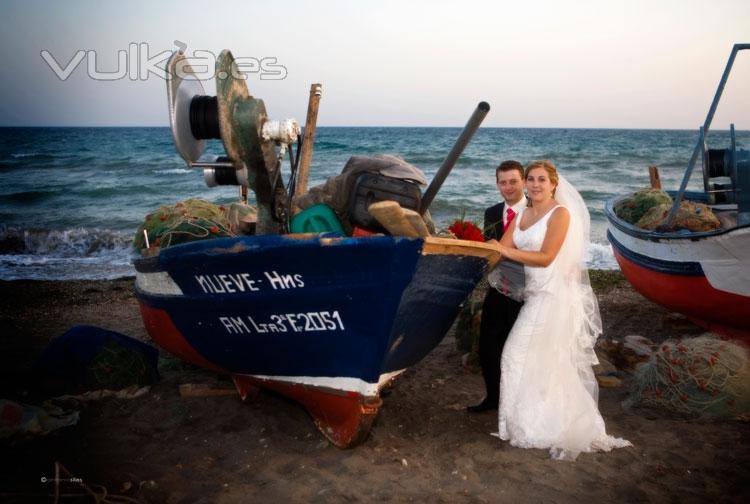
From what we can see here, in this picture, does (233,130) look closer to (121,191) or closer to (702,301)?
(702,301)

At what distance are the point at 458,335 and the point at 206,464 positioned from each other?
326cm

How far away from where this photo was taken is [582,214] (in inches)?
175

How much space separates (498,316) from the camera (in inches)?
187

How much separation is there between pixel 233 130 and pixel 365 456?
2.60 m

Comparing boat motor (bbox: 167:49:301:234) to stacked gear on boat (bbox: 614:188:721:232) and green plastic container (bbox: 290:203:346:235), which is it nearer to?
green plastic container (bbox: 290:203:346:235)

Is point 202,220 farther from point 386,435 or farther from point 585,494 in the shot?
point 585,494

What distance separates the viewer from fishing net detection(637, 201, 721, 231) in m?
6.86

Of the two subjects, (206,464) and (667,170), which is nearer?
(206,464)

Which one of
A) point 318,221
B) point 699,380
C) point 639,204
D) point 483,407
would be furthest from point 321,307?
point 639,204

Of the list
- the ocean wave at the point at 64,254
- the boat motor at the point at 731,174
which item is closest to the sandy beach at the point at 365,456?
the boat motor at the point at 731,174

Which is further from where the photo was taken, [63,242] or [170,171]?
[170,171]

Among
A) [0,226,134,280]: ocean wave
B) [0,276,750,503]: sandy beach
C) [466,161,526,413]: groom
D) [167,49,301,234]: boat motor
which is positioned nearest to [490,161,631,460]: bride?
[0,276,750,503]: sandy beach

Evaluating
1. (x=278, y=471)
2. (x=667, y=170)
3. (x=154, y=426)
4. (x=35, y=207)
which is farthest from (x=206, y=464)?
(x=667, y=170)

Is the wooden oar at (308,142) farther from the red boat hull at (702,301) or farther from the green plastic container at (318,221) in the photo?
the red boat hull at (702,301)
